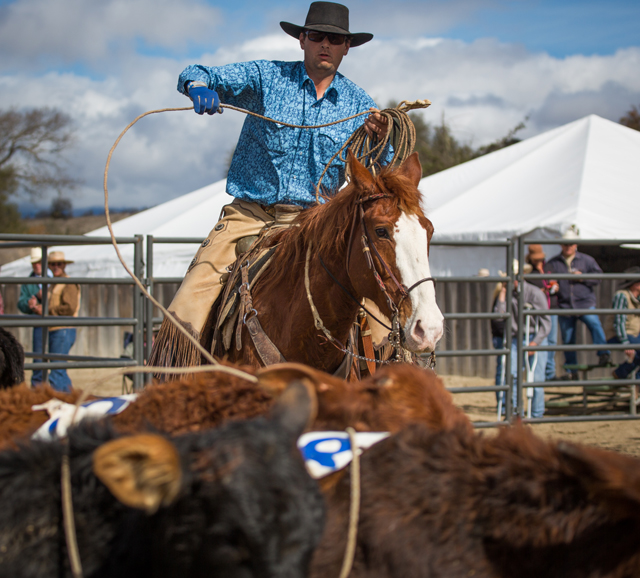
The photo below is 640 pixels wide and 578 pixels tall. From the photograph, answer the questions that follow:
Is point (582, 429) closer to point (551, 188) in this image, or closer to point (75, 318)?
point (551, 188)

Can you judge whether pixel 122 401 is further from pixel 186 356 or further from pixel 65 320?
pixel 65 320

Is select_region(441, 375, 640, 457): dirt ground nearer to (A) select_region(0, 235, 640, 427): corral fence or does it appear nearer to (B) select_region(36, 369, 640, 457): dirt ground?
(B) select_region(36, 369, 640, 457): dirt ground

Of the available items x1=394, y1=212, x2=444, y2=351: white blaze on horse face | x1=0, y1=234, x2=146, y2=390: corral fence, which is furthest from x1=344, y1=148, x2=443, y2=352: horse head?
x1=0, y1=234, x2=146, y2=390: corral fence

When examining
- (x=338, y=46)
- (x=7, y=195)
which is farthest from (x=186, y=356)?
(x=7, y=195)

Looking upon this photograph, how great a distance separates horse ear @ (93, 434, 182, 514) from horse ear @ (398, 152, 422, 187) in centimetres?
225

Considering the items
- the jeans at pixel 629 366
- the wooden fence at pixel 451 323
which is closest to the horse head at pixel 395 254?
the wooden fence at pixel 451 323

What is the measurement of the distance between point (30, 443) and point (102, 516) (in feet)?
0.61

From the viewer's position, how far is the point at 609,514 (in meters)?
0.88

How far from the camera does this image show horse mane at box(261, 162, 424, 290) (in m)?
2.54

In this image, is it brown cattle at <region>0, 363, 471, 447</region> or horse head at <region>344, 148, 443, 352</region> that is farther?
horse head at <region>344, 148, 443, 352</region>

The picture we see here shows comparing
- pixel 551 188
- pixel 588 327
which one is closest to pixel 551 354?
pixel 588 327

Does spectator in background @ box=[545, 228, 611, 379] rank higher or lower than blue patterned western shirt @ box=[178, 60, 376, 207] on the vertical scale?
lower

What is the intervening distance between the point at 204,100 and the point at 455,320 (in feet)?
30.5

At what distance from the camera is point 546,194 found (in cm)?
1006
